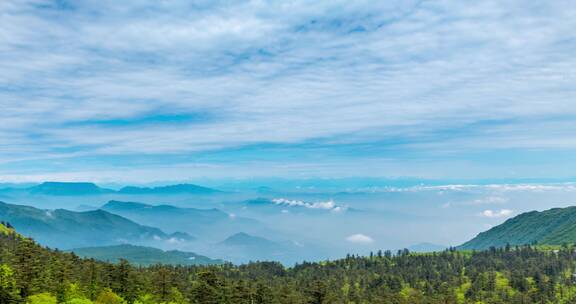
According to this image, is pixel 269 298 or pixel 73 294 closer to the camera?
pixel 73 294

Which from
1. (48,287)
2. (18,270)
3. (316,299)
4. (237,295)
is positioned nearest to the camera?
(18,270)

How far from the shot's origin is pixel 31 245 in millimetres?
98375

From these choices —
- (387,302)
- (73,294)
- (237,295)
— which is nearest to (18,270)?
(73,294)

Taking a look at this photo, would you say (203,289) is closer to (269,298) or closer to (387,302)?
(269,298)

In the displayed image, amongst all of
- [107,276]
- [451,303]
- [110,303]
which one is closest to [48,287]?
[110,303]

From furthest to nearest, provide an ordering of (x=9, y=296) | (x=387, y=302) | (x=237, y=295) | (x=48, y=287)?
(x=387, y=302) < (x=237, y=295) < (x=48, y=287) < (x=9, y=296)

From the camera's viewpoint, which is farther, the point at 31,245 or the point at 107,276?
the point at 107,276

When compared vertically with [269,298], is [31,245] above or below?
above

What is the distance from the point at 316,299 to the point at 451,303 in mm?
72942

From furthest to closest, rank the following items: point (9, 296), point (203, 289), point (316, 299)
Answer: point (316, 299) → point (203, 289) → point (9, 296)

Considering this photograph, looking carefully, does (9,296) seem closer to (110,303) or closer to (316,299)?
(110,303)

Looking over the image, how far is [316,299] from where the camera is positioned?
123688mm

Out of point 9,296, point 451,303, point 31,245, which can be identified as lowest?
point 451,303

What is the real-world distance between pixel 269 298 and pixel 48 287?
5943 cm
